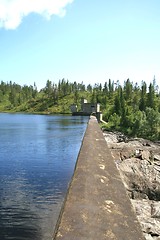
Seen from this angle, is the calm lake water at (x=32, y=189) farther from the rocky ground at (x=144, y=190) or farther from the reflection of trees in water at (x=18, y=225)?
the rocky ground at (x=144, y=190)

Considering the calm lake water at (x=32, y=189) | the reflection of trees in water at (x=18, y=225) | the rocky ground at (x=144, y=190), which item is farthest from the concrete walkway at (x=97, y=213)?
the calm lake water at (x=32, y=189)

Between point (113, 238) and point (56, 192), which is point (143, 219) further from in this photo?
point (113, 238)

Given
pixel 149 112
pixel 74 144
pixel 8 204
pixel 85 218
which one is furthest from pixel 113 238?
pixel 149 112

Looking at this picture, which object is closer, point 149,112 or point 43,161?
point 43,161

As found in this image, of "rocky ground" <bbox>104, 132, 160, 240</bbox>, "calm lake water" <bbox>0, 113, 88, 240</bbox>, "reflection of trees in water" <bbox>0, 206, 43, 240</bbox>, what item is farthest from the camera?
"calm lake water" <bbox>0, 113, 88, 240</bbox>

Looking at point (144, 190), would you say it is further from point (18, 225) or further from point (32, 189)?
point (32, 189)

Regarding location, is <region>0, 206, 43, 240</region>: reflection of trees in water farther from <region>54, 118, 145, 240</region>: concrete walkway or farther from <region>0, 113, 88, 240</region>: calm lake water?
<region>54, 118, 145, 240</region>: concrete walkway

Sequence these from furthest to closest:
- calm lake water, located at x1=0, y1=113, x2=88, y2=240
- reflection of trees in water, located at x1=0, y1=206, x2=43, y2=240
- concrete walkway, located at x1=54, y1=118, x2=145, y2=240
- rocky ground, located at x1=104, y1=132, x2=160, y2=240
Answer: calm lake water, located at x1=0, y1=113, x2=88, y2=240 → reflection of trees in water, located at x1=0, y1=206, x2=43, y2=240 → rocky ground, located at x1=104, y1=132, x2=160, y2=240 → concrete walkway, located at x1=54, y1=118, x2=145, y2=240

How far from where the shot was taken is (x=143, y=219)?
17297mm

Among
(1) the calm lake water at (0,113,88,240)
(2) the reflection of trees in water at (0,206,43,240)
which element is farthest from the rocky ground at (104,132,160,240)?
(2) the reflection of trees in water at (0,206,43,240)

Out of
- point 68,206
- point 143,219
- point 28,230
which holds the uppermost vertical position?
point 68,206

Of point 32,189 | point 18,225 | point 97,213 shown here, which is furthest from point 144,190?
point 97,213

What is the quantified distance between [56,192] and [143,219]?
12.0 m

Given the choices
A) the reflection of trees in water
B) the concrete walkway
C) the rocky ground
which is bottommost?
the reflection of trees in water
